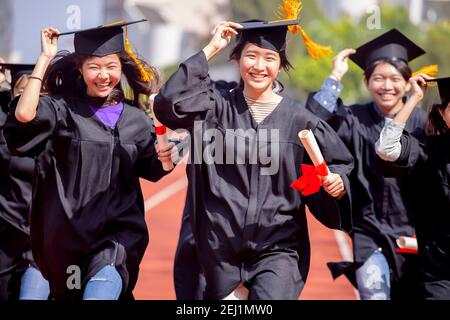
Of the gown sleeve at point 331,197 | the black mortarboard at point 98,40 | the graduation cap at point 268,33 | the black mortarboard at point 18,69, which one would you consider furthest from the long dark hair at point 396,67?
the black mortarboard at point 18,69

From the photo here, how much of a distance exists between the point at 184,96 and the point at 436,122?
1.58 metres

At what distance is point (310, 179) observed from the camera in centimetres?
618

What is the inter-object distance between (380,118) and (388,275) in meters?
1.11

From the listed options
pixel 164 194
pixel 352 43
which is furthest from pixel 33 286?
pixel 352 43

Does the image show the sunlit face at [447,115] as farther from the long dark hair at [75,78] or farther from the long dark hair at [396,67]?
the long dark hair at [75,78]

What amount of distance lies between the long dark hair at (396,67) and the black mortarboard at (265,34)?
179 centimetres

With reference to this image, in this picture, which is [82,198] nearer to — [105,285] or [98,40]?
[105,285]

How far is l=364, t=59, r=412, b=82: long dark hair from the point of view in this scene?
8.19 meters

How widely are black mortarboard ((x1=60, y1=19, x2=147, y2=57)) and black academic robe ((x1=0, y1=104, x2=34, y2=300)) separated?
1648 mm

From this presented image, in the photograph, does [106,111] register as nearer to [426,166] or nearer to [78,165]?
[78,165]

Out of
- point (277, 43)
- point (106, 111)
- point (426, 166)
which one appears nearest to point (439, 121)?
point (426, 166)

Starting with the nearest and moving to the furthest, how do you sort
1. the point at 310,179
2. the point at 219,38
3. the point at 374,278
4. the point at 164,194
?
the point at 310,179 < the point at 219,38 < the point at 374,278 < the point at 164,194

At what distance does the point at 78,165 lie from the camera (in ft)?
22.0

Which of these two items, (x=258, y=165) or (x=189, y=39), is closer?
(x=258, y=165)
